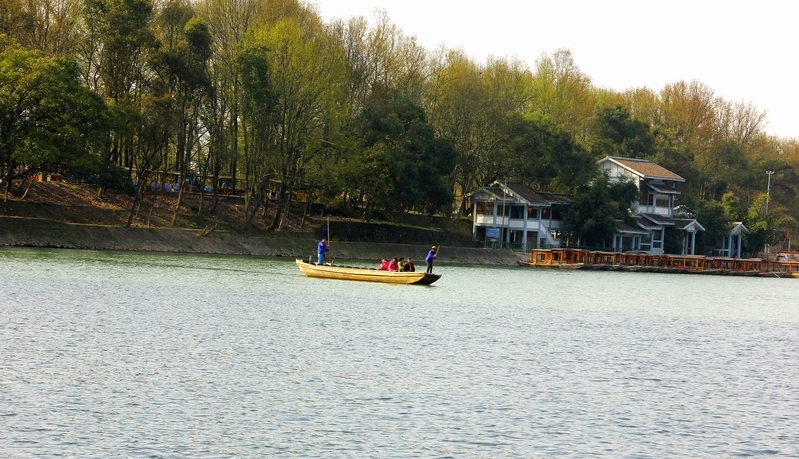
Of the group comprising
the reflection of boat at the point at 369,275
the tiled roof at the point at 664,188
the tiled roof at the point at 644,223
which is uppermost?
the tiled roof at the point at 664,188

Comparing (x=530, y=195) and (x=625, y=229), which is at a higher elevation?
(x=530, y=195)

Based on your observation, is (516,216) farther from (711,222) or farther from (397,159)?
(711,222)

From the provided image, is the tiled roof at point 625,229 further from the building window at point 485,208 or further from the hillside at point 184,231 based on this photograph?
the hillside at point 184,231

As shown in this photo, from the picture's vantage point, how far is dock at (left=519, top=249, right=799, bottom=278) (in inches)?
4154

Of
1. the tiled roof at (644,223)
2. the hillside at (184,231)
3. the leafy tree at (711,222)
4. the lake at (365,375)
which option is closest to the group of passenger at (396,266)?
the lake at (365,375)

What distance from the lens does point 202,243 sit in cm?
8200

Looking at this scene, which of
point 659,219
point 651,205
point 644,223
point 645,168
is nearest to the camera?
point 644,223

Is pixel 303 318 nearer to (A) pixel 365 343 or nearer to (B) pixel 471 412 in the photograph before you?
(A) pixel 365 343

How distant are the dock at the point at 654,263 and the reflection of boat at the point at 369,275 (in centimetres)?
4469

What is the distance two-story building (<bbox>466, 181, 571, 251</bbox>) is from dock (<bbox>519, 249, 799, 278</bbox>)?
17.3ft

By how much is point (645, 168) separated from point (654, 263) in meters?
15.8

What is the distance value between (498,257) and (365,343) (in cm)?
7007

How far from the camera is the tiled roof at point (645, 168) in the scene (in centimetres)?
12044

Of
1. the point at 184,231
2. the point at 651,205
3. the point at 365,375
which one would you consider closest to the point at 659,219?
the point at 651,205
